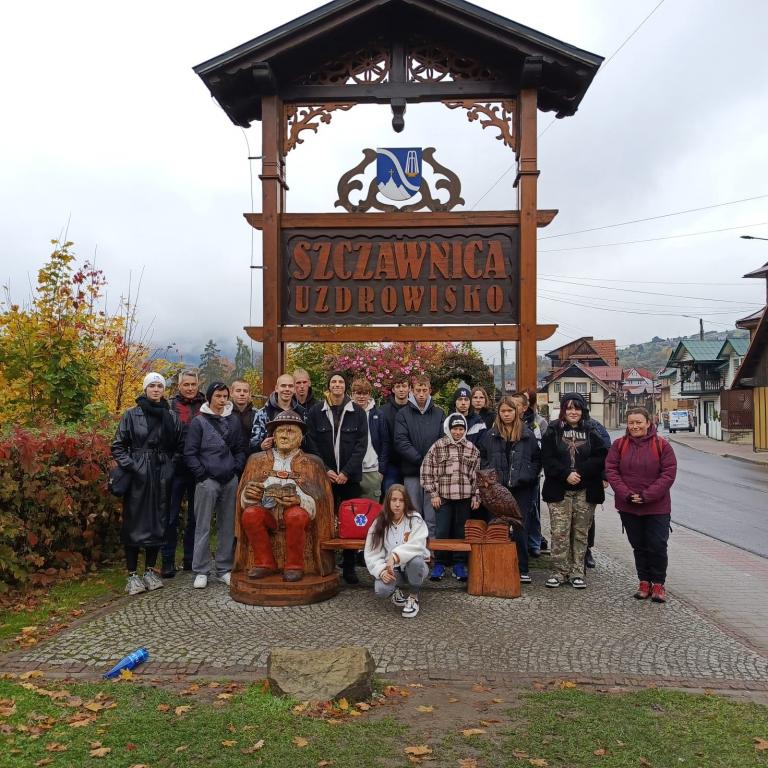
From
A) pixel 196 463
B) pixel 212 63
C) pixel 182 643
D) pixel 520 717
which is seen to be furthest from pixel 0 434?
pixel 520 717

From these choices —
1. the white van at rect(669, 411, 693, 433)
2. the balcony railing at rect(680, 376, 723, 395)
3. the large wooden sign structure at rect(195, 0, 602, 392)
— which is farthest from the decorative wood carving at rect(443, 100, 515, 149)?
the white van at rect(669, 411, 693, 433)

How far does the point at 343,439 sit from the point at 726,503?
39.5ft

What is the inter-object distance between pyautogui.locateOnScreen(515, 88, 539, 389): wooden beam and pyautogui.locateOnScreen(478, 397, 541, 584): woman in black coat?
1127 millimetres

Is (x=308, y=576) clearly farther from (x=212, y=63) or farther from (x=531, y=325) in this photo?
(x=212, y=63)

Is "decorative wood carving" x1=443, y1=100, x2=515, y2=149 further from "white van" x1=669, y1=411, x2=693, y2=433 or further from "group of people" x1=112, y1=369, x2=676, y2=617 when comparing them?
A: "white van" x1=669, y1=411, x2=693, y2=433

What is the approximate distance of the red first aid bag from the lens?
6.52 meters

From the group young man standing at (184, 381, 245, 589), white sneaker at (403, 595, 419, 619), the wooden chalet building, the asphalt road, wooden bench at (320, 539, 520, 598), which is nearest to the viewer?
white sneaker at (403, 595, 419, 619)

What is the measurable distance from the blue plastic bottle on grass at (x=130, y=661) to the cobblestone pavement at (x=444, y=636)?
3.8 inches

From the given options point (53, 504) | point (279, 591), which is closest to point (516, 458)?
point (279, 591)

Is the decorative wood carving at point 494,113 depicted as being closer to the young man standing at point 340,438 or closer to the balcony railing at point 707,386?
the young man standing at point 340,438

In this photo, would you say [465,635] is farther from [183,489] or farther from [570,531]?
[183,489]

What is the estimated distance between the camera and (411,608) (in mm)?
5820

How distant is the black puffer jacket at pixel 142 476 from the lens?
641 centimetres

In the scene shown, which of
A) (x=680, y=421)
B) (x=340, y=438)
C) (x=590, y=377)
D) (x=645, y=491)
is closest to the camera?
(x=645, y=491)
